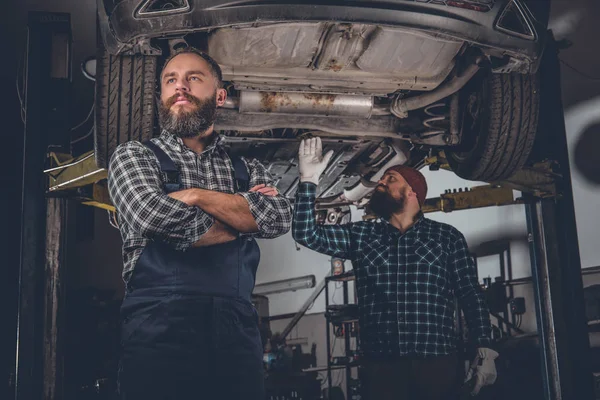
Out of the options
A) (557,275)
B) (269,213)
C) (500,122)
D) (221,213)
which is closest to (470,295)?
(500,122)

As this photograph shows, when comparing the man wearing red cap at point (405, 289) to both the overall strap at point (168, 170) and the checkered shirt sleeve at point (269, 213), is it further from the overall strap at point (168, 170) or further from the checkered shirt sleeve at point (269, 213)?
the overall strap at point (168, 170)

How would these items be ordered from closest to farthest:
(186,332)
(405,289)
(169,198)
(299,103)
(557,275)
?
(186,332), (169,198), (405,289), (299,103), (557,275)

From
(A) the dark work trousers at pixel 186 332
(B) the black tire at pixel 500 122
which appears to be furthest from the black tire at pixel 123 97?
(B) the black tire at pixel 500 122

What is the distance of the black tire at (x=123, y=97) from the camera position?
298 centimetres

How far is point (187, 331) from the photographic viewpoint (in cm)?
179

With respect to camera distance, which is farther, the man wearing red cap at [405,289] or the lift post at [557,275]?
the lift post at [557,275]

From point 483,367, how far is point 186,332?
187 cm

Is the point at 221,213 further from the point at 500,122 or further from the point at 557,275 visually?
the point at 557,275

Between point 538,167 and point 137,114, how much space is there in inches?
98.8

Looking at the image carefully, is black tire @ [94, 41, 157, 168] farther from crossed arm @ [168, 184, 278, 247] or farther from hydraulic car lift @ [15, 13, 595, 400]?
crossed arm @ [168, 184, 278, 247]

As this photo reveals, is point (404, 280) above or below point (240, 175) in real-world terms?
below

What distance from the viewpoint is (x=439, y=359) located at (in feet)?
9.57

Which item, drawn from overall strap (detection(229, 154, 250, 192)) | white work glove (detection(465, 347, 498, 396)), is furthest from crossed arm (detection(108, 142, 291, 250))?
white work glove (detection(465, 347, 498, 396))

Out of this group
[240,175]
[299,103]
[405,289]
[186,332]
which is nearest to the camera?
[186,332]
